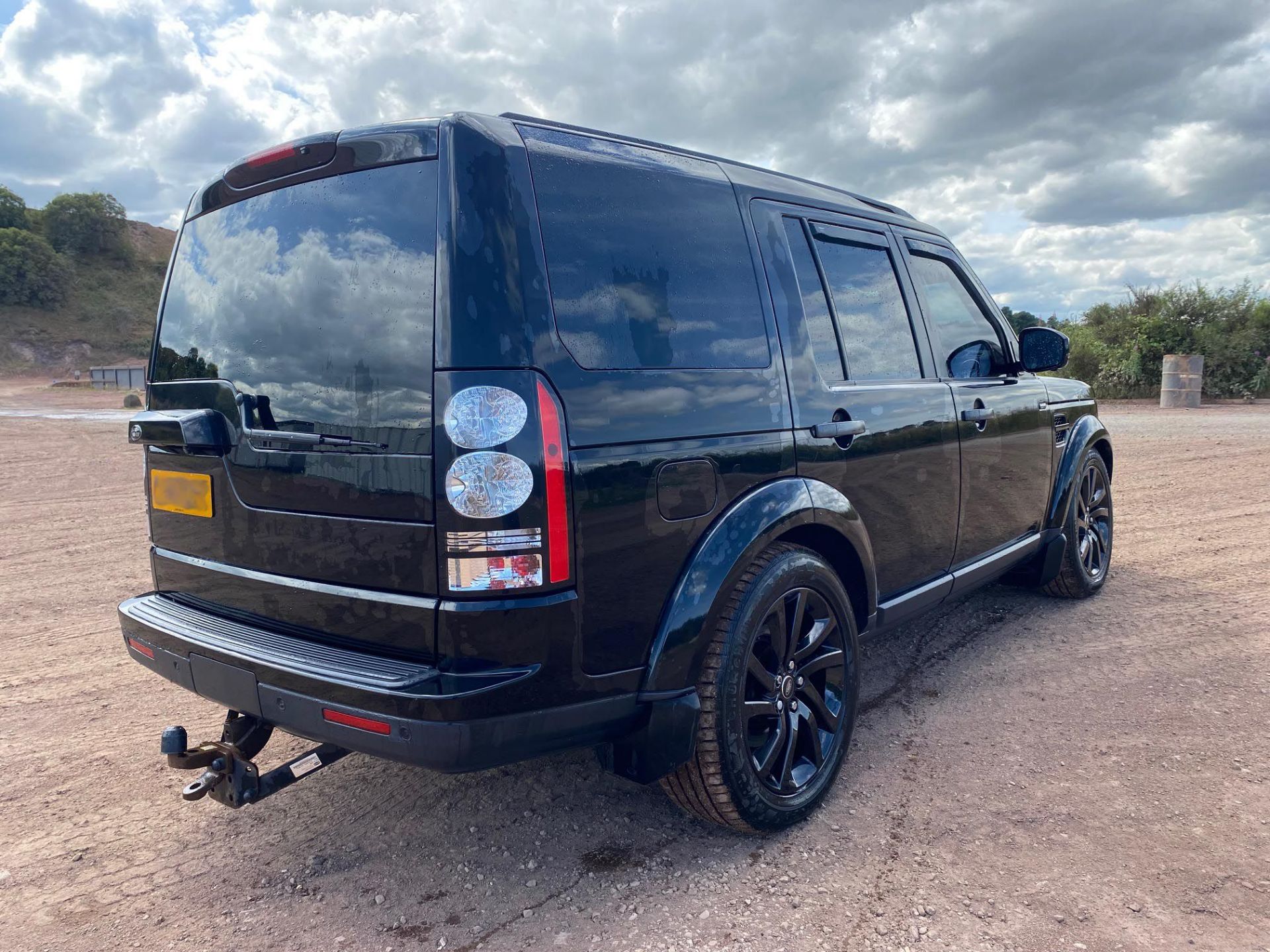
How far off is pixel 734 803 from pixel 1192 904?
1252 millimetres

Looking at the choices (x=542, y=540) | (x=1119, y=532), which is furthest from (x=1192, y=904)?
(x=1119, y=532)

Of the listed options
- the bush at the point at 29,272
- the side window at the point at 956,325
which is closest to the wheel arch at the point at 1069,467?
the side window at the point at 956,325

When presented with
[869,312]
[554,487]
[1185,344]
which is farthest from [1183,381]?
[554,487]

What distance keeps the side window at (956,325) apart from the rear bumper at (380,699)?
92.3 inches

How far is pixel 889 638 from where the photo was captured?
4.52 meters

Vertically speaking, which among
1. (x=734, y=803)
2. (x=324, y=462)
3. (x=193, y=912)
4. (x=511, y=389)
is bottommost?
(x=193, y=912)

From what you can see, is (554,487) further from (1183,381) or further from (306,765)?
(1183,381)

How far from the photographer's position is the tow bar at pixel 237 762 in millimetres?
2348

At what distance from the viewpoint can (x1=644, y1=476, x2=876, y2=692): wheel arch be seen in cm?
233

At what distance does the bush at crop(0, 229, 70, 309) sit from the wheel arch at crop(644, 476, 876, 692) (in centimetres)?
8845

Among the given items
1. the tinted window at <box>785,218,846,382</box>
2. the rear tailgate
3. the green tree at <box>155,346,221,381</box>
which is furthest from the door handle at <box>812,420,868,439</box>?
the green tree at <box>155,346,221,381</box>

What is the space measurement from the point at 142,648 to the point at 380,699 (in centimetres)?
117

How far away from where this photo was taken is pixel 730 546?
8.03ft

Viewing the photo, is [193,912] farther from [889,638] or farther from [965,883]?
[889,638]
